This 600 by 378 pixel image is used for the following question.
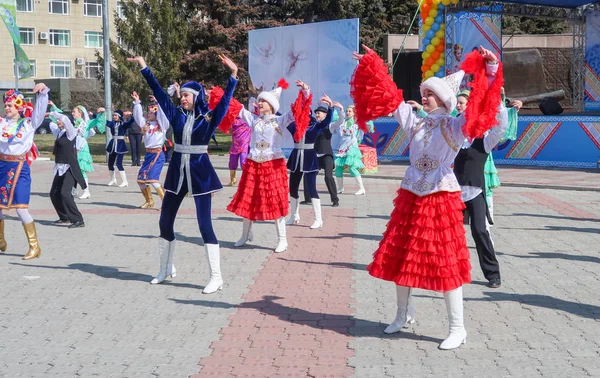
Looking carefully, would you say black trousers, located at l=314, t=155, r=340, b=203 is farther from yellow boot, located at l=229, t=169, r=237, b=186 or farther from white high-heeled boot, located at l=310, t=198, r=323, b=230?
yellow boot, located at l=229, t=169, r=237, b=186

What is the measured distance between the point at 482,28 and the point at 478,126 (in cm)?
2203

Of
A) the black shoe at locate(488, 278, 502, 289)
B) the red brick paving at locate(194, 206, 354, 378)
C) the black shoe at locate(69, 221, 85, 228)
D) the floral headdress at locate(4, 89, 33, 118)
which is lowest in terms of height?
the black shoe at locate(69, 221, 85, 228)

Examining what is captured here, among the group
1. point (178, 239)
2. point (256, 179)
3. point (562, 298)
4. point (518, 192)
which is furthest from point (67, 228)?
point (518, 192)

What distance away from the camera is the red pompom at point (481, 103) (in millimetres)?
5823

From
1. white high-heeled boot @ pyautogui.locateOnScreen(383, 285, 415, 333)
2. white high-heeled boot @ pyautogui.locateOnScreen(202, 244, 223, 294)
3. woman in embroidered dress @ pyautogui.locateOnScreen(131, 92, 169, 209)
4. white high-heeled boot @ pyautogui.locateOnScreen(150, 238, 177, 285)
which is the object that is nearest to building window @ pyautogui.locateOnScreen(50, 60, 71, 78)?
woman in embroidered dress @ pyautogui.locateOnScreen(131, 92, 169, 209)

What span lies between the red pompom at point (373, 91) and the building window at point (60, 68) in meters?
62.7

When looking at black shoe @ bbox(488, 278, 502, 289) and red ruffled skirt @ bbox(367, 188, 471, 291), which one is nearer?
red ruffled skirt @ bbox(367, 188, 471, 291)

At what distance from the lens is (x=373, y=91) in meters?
6.17

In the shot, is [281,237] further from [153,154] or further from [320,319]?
[153,154]

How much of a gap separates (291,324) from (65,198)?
692cm

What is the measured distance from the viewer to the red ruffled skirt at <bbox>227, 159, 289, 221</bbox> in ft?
33.1

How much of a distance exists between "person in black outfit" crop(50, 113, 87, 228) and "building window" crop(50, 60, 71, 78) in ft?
181

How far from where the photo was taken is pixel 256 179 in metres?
10.2

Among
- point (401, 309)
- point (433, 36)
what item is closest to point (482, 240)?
point (401, 309)
